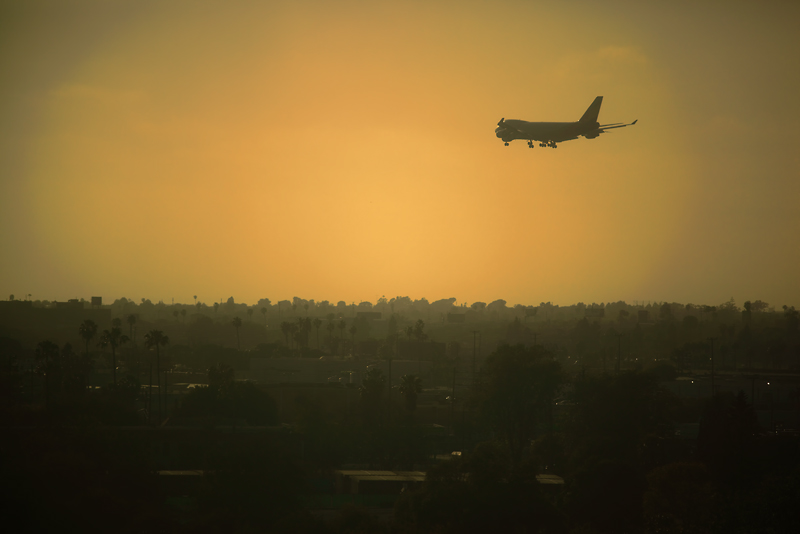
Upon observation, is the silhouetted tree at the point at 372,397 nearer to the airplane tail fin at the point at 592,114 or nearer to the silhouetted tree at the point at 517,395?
the silhouetted tree at the point at 517,395

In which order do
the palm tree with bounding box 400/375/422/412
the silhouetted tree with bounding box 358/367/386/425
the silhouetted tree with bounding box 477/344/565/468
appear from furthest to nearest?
1. the palm tree with bounding box 400/375/422/412
2. the silhouetted tree with bounding box 358/367/386/425
3. the silhouetted tree with bounding box 477/344/565/468

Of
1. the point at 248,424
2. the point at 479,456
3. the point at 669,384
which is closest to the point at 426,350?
the point at 669,384

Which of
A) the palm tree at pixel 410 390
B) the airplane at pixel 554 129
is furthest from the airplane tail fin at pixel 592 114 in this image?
the palm tree at pixel 410 390

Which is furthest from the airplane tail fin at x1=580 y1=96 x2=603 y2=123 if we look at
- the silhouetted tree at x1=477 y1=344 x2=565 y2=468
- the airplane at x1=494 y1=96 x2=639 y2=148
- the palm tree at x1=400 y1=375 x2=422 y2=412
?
the palm tree at x1=400 y1=375 x2=422 y2=412

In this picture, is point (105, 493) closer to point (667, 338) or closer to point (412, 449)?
point (412, 449)

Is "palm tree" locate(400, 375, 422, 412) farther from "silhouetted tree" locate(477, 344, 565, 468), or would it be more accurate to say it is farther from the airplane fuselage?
the airplane fuselage

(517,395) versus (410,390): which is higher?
(517,395)

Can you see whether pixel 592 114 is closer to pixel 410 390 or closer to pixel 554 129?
pixel 554 129

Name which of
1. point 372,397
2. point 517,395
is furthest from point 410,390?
point 517,395
